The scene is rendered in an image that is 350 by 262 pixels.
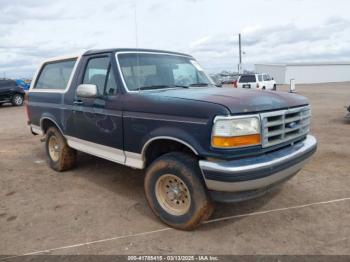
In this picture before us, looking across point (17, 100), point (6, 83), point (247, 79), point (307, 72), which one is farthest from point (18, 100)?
point (307, 72)

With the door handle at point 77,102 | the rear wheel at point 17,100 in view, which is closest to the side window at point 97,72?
the door handle at point 77,102

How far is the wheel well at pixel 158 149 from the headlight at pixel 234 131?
0.68 meters

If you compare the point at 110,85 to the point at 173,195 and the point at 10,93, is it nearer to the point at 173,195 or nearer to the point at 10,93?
the point at 173,195

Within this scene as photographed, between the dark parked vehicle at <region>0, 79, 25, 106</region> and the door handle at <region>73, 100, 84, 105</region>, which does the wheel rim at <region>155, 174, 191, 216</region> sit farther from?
the dark parked vehicle at <region>0, 79, 25, 106</region>

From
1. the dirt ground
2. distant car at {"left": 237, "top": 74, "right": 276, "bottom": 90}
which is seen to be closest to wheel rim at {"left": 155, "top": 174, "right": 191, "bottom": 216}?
the dirt ground

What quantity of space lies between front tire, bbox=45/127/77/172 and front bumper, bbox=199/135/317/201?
326 centimetres

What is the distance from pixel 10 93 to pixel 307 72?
184ft

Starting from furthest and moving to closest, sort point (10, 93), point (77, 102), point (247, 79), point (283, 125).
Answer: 1. point (247, 79)
2. point (10, 93)
3. point (77, 102)
4. point (283, 125)

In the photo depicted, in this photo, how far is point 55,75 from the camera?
604 centimetres

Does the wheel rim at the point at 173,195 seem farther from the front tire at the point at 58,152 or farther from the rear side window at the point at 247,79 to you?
the rear side window at the point at 247,79

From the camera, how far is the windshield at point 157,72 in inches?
176

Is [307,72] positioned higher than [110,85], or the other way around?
[307,72]

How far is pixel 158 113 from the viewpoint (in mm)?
3811

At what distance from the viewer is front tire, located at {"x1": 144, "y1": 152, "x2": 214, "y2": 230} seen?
3.57 meters
